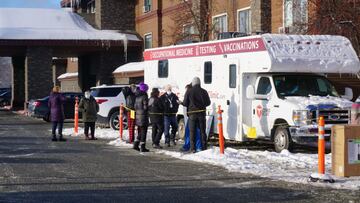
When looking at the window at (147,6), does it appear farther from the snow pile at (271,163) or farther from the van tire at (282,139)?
the van tire at (282,139)

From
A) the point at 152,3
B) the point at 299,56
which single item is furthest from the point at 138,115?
the point at 152,3

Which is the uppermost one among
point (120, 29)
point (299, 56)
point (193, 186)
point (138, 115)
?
point (120, 29)

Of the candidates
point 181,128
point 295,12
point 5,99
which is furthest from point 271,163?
point 5,99

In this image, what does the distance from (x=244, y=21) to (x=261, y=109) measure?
1500 centimetres

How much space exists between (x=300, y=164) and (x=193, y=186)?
346 centimetres

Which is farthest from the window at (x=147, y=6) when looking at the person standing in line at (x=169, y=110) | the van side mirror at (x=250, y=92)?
the van side mirror at (x=250, y=92)

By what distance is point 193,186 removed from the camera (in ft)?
34.3

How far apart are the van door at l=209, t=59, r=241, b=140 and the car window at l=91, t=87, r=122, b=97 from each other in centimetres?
798

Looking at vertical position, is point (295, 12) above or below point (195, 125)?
above

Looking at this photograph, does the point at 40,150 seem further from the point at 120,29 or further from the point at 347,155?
the point at 120,29

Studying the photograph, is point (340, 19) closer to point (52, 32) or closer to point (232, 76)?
point (232, 76)

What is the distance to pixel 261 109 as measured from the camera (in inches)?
608

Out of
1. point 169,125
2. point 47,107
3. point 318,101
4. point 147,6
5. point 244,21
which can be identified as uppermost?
point 147,6

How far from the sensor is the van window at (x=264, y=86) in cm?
1548
